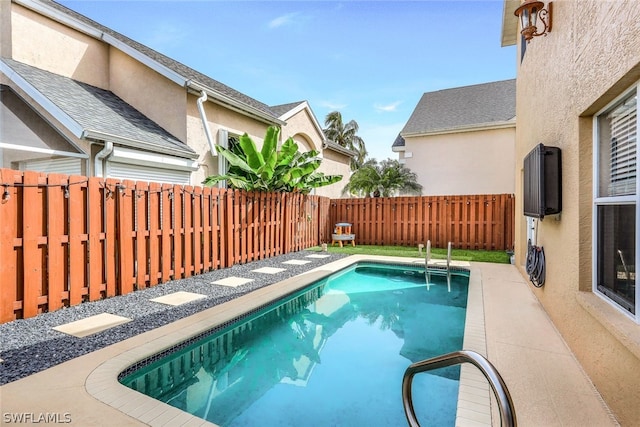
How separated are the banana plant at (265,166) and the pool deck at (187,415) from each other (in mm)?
6017

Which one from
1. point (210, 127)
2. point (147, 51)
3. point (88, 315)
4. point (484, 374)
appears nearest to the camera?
point (484, 374)

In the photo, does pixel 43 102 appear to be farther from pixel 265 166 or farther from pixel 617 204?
pixel 617 204

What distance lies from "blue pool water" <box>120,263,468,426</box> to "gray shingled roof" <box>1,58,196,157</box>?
6281 millimetres

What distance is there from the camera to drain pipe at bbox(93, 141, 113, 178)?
8211mm

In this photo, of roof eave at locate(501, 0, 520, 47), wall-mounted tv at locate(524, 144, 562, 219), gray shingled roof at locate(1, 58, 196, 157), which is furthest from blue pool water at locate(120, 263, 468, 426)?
roof eave at locate(501, 0, 520, 47)

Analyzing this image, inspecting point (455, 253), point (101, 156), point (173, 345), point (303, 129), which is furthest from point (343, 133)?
point (173, 345)

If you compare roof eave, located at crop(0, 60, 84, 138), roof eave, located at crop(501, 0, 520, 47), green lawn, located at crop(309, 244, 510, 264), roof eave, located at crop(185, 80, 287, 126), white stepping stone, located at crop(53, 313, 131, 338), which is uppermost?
roof eave, located at crop(501, 0, 520, 47)

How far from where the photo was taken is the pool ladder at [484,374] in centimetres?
150

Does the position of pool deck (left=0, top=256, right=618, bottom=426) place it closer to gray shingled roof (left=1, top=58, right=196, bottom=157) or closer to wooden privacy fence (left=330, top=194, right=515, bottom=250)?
gray shingled roof (left=1, top=58, right=196, bottom=157)

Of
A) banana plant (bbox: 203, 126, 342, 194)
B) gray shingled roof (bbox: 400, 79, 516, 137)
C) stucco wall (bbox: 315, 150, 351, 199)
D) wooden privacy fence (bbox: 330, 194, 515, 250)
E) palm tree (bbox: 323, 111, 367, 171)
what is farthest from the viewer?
palm tree (bbox: 323, 111, 367, 171)

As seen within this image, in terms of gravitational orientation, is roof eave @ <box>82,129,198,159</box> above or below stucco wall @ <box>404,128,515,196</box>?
below

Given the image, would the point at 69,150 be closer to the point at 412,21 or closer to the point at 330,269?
the point at 330,269

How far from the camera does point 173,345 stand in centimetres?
418

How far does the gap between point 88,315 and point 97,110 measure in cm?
688
